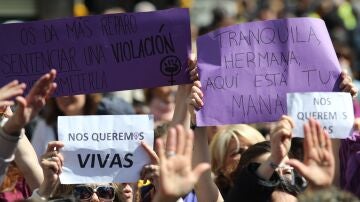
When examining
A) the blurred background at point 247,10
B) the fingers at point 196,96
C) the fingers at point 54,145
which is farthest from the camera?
the blurred background at point 247,10

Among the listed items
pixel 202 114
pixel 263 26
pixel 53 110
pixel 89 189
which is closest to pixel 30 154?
pixel 89 189

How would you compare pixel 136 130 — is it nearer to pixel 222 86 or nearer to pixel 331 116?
pixel 222 86

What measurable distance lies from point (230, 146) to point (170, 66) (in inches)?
43.5

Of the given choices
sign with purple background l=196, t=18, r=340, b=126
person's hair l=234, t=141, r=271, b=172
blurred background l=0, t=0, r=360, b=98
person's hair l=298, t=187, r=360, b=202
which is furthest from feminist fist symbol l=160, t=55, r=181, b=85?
blurred background l=0, t=0, r=360, b=98

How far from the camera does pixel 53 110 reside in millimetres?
8766

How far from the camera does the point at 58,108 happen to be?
28.6 ft

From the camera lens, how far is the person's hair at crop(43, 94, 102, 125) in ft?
28.5

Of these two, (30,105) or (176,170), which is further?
(30,105)

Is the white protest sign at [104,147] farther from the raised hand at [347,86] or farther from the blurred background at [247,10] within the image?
the blurred background at [247,10]

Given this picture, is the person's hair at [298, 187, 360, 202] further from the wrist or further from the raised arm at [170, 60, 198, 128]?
the raised arm at [170, 60, 198, 128]

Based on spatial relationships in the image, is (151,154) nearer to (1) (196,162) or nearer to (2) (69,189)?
(1) (196,162)

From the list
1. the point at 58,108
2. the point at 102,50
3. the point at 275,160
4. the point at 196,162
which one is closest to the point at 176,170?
the point at 275,160

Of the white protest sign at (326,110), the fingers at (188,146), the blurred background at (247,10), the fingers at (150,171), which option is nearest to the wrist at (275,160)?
the white protest sign at (326,110)

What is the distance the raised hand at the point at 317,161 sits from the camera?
4.53 metres
